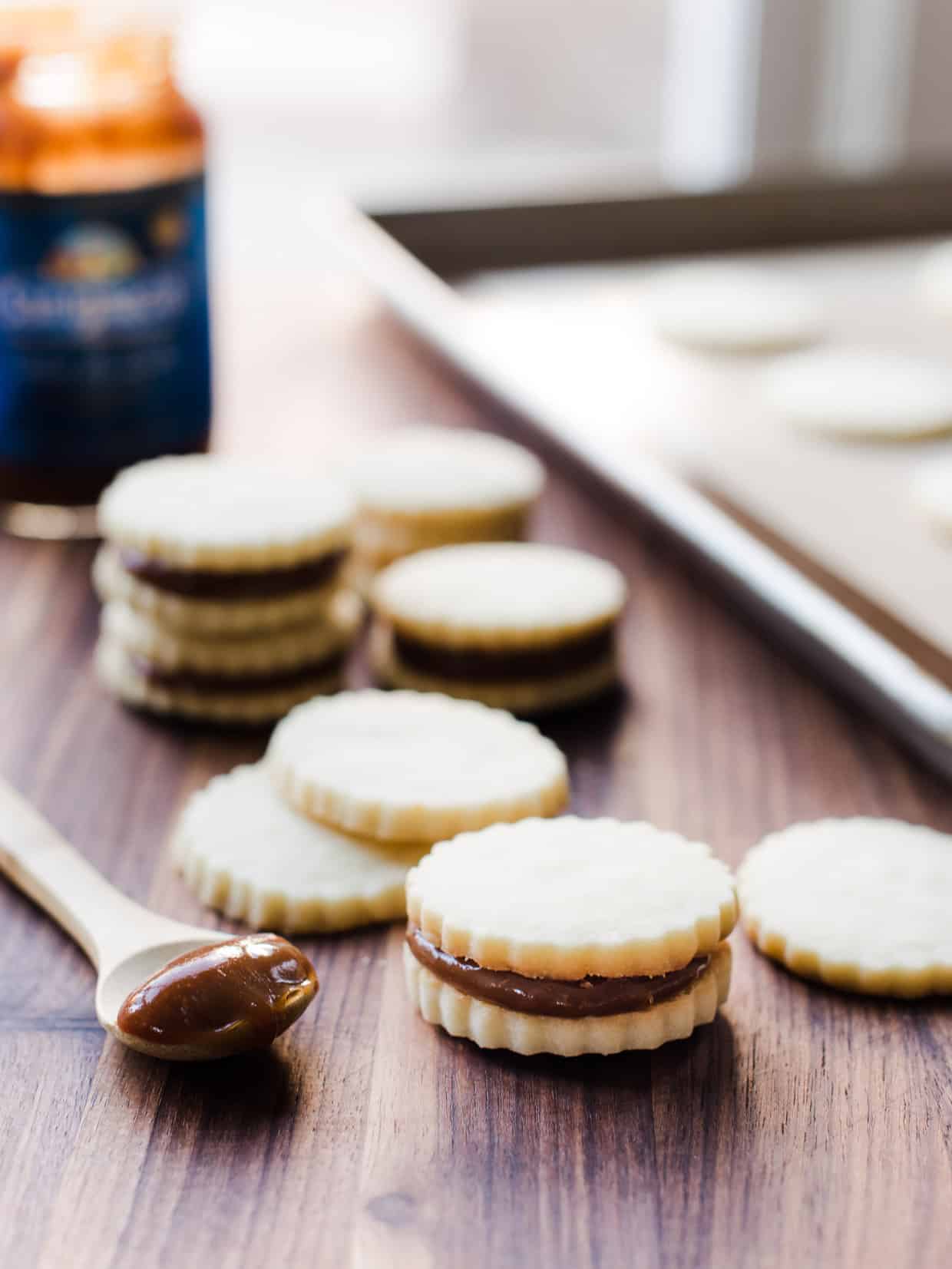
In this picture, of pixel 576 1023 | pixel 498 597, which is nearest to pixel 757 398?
pixel 498 597

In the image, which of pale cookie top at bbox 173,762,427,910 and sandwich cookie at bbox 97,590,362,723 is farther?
sandwich cookie at bbox 97,590,362,723

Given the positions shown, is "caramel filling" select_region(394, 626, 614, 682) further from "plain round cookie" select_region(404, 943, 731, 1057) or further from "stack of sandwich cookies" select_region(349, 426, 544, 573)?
"plain round cookie" select_region(404, 943, 731, 1057)

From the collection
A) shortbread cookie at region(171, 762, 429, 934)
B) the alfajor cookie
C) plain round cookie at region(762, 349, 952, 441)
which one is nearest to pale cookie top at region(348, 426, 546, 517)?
plain round cookie at region(762, 349, 952, 441)

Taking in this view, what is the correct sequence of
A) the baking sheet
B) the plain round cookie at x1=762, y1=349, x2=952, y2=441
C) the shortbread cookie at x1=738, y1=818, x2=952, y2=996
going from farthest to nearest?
the plain round cookie at x1=762, y1=349, x2=952, y2=441, the baking sheet, the shortbread cookie at x1=738, y1=818, x2=952, y2=996

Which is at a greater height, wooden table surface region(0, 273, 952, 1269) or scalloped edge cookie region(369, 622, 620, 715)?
wooden table surface region(0, 273, 952, 1269)

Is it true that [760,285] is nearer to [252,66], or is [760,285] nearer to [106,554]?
[106,554]

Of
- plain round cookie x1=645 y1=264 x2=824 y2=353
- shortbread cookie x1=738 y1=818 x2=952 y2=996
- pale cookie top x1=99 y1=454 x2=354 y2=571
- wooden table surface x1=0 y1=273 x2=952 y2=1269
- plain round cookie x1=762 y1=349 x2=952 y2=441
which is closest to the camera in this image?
wooden table surface x1=0 y1=273 x2=952 y2=1269

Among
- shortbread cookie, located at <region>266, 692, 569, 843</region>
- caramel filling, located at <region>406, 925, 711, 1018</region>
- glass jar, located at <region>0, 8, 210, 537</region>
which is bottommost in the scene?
shortbread cookie, located at <region>266, 692, 569, 843</region>

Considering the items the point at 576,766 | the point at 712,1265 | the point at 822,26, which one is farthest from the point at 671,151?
the point at 712,1265
